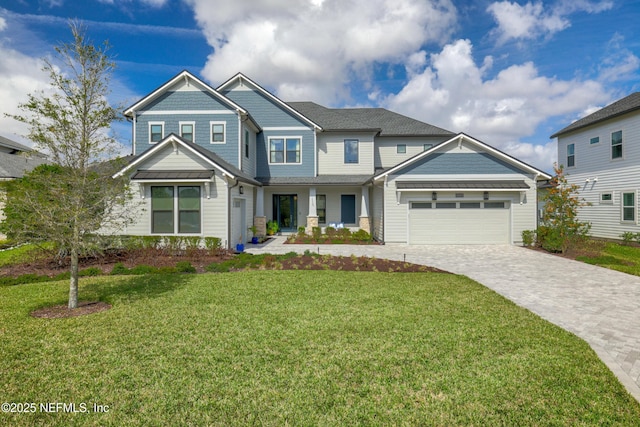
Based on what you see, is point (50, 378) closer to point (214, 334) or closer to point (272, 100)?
point (214, 334)

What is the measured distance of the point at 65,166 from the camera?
20.6ft

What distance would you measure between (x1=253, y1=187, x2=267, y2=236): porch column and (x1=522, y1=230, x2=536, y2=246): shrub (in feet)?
44.7

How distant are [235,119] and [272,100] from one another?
388cm

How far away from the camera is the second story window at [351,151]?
2075 centimetres

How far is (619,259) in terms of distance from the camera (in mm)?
11719

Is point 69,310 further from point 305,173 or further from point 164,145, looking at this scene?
point 305,173

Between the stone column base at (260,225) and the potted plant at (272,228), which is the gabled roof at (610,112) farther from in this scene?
the stone column base at (260,225)

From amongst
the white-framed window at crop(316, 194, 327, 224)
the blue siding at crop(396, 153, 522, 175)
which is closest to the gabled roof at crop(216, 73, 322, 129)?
the white-framed window at crop(316, 194, 327, 224)

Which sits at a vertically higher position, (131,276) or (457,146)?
(457,146)

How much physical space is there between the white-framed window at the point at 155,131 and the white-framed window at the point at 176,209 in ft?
15.7

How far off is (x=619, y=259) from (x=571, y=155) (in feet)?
37.7

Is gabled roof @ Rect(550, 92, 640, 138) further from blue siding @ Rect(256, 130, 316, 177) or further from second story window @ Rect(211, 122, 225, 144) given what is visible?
second story window @ Rect(211, 122, 225, 144)

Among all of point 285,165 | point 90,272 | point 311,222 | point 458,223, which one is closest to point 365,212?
point 311,222

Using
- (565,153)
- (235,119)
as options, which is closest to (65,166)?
(235,119)
